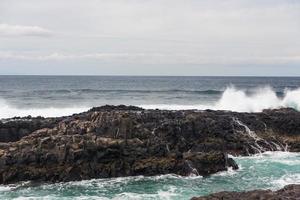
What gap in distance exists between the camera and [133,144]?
29.8 metres

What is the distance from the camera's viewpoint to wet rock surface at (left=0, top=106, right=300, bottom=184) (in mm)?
28156

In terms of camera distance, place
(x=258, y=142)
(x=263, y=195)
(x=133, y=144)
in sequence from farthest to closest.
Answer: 1. (x=258, y=142)
2. (x=133, y=144)
3. (x=263, y=195)

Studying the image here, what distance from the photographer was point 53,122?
112 ft

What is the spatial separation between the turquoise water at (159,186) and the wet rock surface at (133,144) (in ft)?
2.75

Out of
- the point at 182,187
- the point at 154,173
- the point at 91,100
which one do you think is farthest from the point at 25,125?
the point at 91,100

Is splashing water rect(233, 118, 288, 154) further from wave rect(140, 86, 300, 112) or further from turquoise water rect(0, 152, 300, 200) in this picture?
wave rect(140, 86, 300, 112)

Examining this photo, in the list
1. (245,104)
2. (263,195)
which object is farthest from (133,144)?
(245,104)

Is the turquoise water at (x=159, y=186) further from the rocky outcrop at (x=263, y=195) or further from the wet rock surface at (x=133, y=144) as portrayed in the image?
the rocky outcrop at (x=263, y=195)

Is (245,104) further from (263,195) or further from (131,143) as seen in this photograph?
(263,195)

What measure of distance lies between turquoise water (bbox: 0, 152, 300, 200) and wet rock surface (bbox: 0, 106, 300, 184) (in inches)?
33.0

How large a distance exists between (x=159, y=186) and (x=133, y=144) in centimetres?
420

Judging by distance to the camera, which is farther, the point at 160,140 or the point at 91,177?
the point at 160,140

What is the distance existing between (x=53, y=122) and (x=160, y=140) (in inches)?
322

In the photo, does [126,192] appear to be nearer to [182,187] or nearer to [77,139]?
[182,187]
